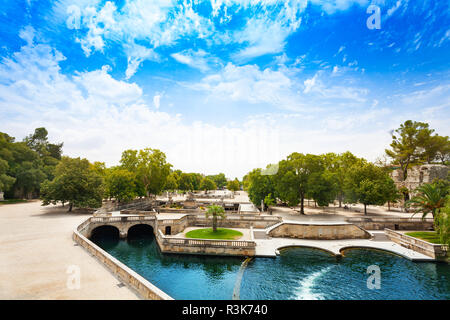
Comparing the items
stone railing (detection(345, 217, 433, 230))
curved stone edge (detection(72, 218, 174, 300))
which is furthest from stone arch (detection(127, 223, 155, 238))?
stone railing (detection(345, 217, 433, 230))

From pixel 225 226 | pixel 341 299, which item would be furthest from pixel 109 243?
pixel 341 299

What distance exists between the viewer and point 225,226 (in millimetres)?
33094

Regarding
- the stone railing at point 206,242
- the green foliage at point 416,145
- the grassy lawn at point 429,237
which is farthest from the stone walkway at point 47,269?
the green foliage at point 416,145

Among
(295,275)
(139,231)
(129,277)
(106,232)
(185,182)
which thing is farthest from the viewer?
(185,182)

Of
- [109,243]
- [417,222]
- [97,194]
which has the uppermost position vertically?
[97,194]

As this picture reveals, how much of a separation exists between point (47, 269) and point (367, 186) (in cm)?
4195

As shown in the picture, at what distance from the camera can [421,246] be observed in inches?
937

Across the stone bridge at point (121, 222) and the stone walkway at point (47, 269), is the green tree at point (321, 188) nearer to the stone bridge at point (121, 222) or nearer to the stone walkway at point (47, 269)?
the stone bridge at point (121, 222)

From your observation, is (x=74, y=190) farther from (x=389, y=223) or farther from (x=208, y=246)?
(x=389, y=223)

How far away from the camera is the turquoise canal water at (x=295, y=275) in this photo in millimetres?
16375

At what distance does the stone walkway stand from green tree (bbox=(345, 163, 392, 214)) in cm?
3855

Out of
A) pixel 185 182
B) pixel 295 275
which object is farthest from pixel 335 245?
pixel 185 182
